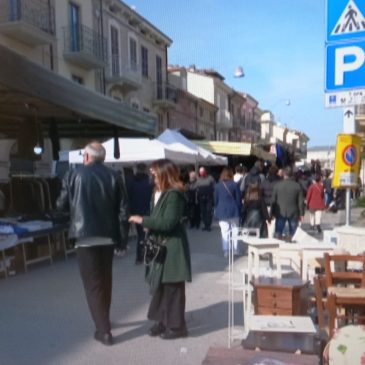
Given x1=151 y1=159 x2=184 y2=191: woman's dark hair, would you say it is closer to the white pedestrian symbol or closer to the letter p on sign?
the letter p on sign

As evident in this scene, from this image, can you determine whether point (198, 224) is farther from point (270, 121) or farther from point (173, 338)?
point (270, 121)

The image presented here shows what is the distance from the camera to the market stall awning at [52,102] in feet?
25.0

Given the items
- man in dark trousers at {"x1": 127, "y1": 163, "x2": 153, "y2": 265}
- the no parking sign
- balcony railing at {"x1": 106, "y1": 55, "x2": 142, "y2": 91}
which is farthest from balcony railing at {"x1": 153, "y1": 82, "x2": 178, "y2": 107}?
the no parking sign

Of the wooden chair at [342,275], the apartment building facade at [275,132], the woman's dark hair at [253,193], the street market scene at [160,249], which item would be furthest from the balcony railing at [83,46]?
the apartment building facade at [275,132]

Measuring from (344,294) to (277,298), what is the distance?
61 centimetres

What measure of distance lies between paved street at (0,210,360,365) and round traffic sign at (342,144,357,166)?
213cm

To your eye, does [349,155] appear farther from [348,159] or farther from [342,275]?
[342,275]

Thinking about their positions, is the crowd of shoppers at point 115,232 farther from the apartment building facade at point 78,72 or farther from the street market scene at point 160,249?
the apartment building facade at point 78,72

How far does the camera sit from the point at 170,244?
16.9ft

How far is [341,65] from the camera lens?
5094 millimetres

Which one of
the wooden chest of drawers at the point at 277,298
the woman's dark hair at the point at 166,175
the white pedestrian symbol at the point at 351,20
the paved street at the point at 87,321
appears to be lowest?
the paved street at the point at 87,321

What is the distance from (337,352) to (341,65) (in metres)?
3.20

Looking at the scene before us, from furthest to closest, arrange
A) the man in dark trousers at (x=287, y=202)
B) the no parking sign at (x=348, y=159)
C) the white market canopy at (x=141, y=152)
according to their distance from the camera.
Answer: the white market canopy at (x=141, y=152)
the man in dark trousers at (x=287, y=202)
the no parking sign at (x=348, y=159)

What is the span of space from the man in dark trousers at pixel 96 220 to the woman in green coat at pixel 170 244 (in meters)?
0.24
